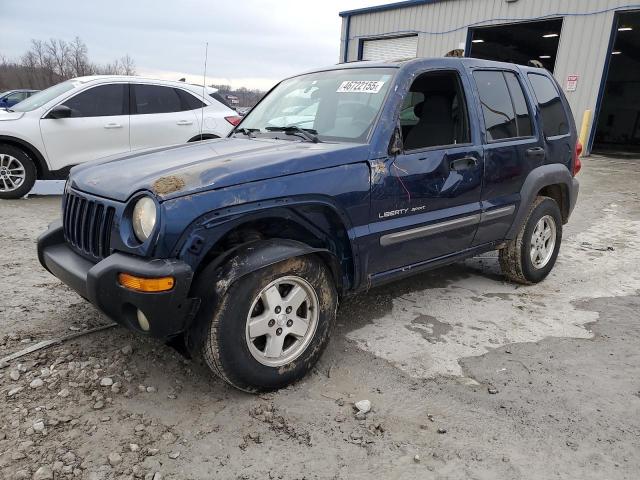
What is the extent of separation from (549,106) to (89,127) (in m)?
5.85

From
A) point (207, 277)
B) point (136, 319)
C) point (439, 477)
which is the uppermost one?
point (207, 277)

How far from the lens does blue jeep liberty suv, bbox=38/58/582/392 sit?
7.84 feet

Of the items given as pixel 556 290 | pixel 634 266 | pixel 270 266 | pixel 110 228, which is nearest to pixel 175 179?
pixel 110 228

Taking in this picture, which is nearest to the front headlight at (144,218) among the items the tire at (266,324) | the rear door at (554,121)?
the tire at (266,324)

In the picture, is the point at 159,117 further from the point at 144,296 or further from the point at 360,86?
the point at 144,296

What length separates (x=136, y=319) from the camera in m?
2.42

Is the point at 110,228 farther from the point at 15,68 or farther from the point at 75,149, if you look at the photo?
the point at 15,68

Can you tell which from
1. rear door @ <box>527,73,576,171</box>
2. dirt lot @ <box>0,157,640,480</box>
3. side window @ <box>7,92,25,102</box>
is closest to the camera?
dirt lot @ <box>0,157,640,480</box>

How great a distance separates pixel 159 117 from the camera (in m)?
7.57

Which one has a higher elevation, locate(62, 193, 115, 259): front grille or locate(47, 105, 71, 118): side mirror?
locate(47, 105, 71, 118): side mirror

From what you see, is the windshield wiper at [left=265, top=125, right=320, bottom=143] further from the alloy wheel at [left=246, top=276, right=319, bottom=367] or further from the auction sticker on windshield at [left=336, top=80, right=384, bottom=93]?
the alloy wheel at [left=246, top=276, right=319, bottom=367]

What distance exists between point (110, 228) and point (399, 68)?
2.07 meters

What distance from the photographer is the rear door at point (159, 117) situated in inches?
293

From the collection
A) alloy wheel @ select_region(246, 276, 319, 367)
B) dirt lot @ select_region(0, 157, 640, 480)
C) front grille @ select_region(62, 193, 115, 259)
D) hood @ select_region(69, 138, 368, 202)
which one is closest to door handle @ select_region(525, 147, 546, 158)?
dirt lot @ select_region(0, 157, 640, 480)
